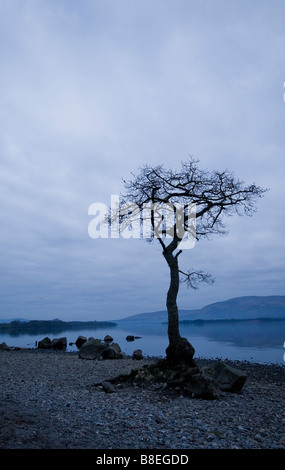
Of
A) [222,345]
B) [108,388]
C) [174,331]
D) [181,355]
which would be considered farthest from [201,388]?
[222,345]

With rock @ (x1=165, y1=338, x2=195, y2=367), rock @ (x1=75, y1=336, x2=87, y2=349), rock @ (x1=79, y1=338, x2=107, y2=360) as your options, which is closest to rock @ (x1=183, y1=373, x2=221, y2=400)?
rock @ (x1=165, y1=338, x2=195, y2=367)

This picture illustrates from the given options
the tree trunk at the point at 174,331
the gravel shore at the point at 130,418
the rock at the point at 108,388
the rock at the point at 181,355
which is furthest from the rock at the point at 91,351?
the rock at the point at 108,388

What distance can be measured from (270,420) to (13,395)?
974cm

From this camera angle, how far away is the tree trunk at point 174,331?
1759cm

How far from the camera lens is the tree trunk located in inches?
693

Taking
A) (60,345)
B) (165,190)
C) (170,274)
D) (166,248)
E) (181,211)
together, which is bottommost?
(60,345)

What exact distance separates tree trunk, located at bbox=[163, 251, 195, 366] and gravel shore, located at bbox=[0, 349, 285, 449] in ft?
8.96

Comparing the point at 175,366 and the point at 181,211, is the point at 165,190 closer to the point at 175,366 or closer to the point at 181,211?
the point at 181,211

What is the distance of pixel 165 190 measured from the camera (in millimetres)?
19906

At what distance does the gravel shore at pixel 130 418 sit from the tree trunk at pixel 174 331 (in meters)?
2.73

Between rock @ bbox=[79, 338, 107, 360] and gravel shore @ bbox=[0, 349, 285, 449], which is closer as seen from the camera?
gravel shore @ bbox=[0, 349, 285, 449]

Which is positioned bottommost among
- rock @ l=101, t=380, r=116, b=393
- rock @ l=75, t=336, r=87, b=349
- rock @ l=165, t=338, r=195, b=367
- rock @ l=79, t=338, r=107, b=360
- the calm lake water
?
the calm lake water

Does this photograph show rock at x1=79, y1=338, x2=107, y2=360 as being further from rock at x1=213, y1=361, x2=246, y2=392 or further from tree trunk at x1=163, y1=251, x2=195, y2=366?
rock at x1=213, y1=361, x2=246, y2=392
